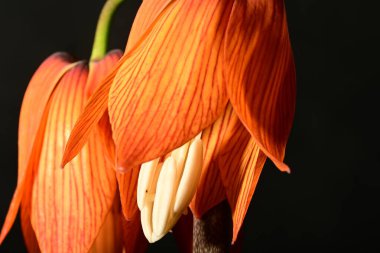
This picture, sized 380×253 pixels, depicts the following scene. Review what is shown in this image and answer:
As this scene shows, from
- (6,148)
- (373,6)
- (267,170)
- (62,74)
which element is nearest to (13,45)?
(6,148)

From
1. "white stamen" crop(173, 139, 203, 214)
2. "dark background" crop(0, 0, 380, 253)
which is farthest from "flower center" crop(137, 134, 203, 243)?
"dark background" crop(0, 0, 380, 253)

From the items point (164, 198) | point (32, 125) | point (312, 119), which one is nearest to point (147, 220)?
point (164, 198)

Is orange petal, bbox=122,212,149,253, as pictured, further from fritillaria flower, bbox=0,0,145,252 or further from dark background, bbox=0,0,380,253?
dark background, bbox=0,0,380,253

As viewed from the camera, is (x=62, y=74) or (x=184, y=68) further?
(x=62, y=74)

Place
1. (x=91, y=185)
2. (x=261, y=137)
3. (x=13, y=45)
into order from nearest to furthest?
(x=261, y=137) < (x=91, y=185) < (x=13, y=45)

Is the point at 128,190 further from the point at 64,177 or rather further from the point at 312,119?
the point at 312,119

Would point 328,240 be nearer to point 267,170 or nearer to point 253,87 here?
point 267,170

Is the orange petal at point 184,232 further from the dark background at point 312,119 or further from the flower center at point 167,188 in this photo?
the dark background at point 312,119
